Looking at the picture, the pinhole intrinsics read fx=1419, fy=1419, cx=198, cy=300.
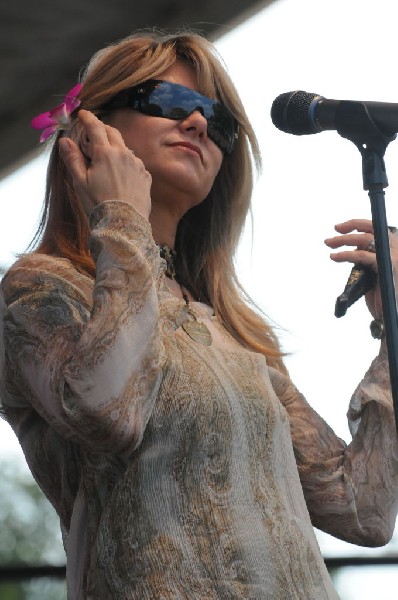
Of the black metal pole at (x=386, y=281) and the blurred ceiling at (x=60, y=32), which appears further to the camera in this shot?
the blurred ceiling at (x=60, y=32)

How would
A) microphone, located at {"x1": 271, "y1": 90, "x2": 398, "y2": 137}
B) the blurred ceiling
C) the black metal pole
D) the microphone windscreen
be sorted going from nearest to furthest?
the black metal pole, microphone, located at {"x1": 271, "y1": 90, "x2": 398, "y2": 137}, the microphone windscreen, the blurred ceiling

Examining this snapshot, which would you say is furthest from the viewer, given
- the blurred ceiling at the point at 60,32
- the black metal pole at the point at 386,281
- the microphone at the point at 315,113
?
the blurred ceiling at the point at 60,32

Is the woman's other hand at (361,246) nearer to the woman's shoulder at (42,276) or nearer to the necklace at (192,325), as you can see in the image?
the necklace at (192,325)

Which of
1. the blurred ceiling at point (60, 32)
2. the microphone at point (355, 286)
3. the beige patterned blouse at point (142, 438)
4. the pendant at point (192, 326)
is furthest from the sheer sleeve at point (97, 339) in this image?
the blurred ceiling at point (60, 32)

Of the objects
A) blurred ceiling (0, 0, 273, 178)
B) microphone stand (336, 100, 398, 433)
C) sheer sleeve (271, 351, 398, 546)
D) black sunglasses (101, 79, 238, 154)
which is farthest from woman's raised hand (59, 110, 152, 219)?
blurred ceiling (0, 0, 273, 178)

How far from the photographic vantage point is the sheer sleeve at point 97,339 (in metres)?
2.08

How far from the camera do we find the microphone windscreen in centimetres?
234

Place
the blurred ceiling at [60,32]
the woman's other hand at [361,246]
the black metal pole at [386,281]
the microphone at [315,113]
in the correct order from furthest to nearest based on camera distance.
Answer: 1. the blurred ceiling at [60,32]
2. the woman's other hand at [361,246]
3. the microphone at [315,113]
4. the black metal pole at [386,281]

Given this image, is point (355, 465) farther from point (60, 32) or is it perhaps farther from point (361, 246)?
point (60, 32)

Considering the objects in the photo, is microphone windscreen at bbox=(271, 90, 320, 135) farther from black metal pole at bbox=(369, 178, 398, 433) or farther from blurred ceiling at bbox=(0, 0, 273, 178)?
blurred ceiling at bbox=(0, 0, 273, 178)

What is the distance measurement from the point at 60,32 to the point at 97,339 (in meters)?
2.43

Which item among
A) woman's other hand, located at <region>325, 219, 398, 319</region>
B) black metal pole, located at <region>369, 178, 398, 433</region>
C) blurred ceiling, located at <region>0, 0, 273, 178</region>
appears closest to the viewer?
black metal pole, located at <region>369, 178, 398, 433</region>

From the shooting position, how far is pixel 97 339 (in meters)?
2.09

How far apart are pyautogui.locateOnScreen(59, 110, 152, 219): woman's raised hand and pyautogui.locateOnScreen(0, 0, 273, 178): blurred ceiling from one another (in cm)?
191
